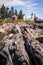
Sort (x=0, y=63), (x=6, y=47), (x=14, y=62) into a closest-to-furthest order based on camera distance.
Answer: (x=14, y=62)
(x=0, y=63)
(x=6, y=47)

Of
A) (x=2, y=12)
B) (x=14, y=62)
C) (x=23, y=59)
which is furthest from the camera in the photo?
(x=2, y=12)

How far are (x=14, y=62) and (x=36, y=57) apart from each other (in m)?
1.51

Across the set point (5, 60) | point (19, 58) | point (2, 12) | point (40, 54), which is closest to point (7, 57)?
point (5, 60)

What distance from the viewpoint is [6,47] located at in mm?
17047

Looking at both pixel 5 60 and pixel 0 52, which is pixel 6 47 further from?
pixel 5 60

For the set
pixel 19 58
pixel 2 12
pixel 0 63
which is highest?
pixel 19 58

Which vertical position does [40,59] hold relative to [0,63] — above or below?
above

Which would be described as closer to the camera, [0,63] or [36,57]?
[36,57]

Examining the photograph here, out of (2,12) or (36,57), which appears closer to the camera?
(36,57)

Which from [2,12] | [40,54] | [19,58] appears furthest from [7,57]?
[2,12]

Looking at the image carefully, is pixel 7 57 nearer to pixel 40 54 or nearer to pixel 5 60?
pixel 5 60

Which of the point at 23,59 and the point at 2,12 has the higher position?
the point at 23,59

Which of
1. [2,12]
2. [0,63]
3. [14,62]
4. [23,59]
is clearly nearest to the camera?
[23,59]

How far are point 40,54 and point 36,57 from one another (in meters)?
0.53
